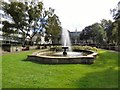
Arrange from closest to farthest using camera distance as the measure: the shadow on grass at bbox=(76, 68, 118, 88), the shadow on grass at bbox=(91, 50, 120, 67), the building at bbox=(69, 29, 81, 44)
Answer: the shadow on grass at bbox=(76, 68, 118, 88)
the shadow on grass at bbox=(91, 50, 120, 67)
the building at bbox=(69, 29, 81, 44)

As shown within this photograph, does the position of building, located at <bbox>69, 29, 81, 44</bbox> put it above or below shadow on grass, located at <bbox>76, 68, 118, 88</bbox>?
above

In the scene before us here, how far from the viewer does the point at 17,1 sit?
50531 millimetres

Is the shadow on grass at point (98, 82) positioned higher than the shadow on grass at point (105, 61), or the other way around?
the shadow on grass at point (105, 61)

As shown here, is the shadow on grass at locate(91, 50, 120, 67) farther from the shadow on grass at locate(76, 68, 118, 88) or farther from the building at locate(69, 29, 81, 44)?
the building at locate(69, 29, 81, 44)

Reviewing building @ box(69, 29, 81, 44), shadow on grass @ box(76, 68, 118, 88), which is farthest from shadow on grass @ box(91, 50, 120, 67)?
building @ box(69, 29, 81, 44)

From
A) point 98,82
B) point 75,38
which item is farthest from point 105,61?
point 75,38

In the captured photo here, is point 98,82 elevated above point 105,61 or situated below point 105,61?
below

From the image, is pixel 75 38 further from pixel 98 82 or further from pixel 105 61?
pixel 98 82

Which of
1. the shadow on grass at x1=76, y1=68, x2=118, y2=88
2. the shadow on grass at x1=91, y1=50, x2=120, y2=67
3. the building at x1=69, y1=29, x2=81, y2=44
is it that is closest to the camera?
the shadow on grass at x1=76, y1=68, x2=118, y2=88

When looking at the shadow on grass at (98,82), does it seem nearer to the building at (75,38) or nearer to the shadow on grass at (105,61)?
the shadow on grass at (105,61)

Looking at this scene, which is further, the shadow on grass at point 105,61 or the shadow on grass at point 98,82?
the shadow on grass at point 105,61

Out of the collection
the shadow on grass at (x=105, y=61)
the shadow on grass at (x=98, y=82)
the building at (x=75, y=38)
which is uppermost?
the building at (x=75, y=38)

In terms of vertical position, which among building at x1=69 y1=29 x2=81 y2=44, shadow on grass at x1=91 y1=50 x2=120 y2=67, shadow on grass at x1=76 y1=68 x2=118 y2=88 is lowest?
shadow on grass at x1=76 y1=68 x2=118 y2=88

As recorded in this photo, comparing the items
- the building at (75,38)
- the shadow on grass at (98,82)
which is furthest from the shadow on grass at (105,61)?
the building at (75,38)
